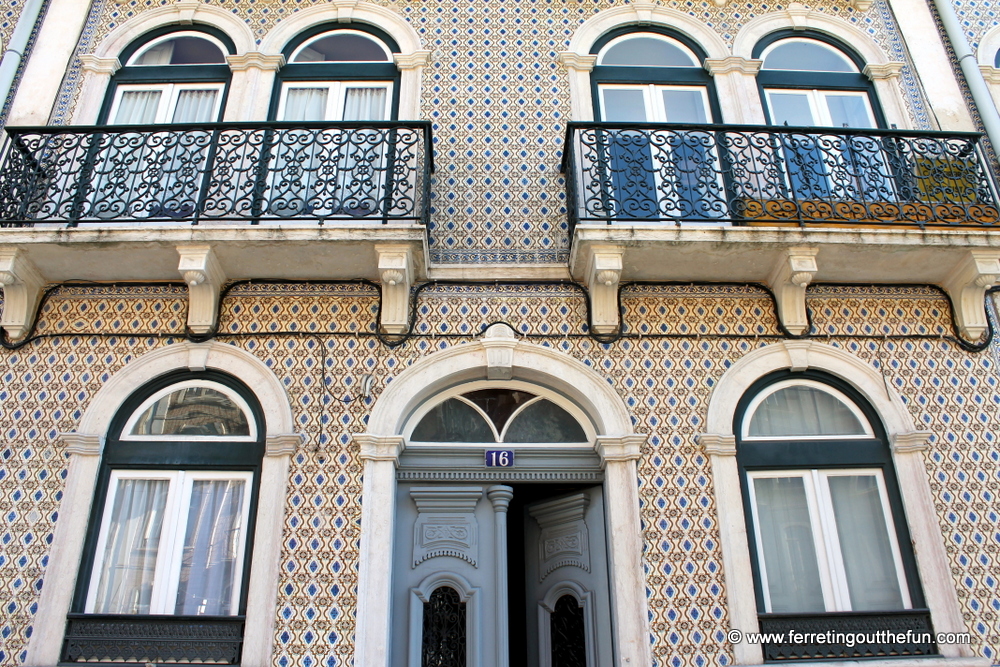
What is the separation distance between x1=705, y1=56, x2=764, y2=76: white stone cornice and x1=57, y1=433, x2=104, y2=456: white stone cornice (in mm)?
6684

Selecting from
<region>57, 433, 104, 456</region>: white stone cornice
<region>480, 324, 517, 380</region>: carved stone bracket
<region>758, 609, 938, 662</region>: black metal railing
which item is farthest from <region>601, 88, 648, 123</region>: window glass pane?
<region>57, 433, 104, 456</region>: white stone cornice

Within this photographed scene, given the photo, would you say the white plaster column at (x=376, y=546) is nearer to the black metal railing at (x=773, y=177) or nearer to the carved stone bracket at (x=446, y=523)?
the carved stone bracket at (x=446, y=523)

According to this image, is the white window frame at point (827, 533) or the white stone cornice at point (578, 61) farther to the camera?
the white stone cornice at point (578, 61)

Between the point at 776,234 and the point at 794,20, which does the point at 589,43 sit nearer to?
the point at 794,20

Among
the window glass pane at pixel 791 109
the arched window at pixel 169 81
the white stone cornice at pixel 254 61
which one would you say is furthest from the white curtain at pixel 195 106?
the window glass pane at pixel 791 109

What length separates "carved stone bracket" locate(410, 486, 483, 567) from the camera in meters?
5.52

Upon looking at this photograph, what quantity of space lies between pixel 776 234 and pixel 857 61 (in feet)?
10.6

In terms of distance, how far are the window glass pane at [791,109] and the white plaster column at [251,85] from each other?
5.11 metres

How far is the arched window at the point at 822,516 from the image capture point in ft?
16.6

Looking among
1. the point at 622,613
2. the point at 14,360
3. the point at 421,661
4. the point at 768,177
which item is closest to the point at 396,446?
the point at 421,661

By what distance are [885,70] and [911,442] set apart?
4.10m

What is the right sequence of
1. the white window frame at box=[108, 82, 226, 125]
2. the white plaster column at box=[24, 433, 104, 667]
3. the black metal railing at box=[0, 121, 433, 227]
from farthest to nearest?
the white window frame at box=[108, 82, 226, 125]
the black metal railing at box=[0, 121, 433, 227]
the white plaster column at box=[24, 433, 104, 667]

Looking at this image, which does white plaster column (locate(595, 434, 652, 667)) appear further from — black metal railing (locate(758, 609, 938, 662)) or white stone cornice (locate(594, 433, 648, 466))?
black metal railing (locate(758, 609, 938, 662))

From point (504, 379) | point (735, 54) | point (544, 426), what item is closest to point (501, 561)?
point (544, 426)
